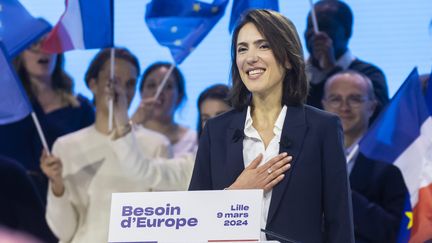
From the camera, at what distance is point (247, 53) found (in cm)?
289

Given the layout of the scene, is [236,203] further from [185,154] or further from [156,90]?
[156,90]

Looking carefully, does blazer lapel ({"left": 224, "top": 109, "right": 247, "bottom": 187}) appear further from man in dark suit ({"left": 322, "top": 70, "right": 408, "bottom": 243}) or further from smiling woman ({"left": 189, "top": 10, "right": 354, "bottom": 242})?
man in dark suit ({"left": 322, "top": 70, "right": 408, "bottom": 243})

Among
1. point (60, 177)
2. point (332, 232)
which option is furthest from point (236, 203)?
point (60, 177)

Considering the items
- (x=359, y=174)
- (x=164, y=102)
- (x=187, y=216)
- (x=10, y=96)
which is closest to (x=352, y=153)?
(x=359, y=174)

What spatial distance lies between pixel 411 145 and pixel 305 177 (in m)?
2.15

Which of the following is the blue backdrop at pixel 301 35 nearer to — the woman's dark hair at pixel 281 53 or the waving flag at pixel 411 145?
the waving flag at pixel 411 145

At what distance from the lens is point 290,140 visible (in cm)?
284

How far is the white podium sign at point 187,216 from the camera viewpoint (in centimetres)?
250

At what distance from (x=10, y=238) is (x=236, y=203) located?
2941 millimetres

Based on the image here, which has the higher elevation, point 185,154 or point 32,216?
point 185,154

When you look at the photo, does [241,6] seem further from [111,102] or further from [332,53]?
[111,102]

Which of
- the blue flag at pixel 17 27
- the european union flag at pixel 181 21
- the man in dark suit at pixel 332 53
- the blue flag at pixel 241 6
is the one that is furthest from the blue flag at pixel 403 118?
the blue flag at pixel 17 27

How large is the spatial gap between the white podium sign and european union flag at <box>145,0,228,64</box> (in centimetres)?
310

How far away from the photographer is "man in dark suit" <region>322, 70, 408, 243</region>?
4.64 meters
